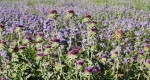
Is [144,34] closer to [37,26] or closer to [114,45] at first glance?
[114,45]

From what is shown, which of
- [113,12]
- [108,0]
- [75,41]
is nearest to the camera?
[75,41]

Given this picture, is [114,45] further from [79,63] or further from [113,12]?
[113,12]

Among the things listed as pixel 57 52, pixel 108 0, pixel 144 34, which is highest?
pixel 57 52

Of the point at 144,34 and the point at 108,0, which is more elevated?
the point at 144,34

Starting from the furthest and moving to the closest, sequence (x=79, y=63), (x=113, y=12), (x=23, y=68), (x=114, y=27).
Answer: (x=113, y=12) < (x=114, y=27) < (x=23, y=68) < (x=79, y=63)

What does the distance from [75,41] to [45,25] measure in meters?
1.42

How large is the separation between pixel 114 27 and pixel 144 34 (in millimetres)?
912

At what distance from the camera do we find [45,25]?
844cm

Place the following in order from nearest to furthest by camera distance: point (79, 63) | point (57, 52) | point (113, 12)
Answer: point (79, 63) < point (57, 52) < point (113, 12)

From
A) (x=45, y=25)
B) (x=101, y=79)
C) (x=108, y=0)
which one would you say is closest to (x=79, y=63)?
(x=101, y=79)

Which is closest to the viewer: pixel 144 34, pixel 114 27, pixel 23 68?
pixel 23 68

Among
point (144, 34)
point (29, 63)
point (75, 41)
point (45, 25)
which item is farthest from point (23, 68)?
point (144, 34)

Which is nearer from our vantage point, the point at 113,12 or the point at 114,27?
the point at 114,27

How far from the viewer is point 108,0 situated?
770 inches
